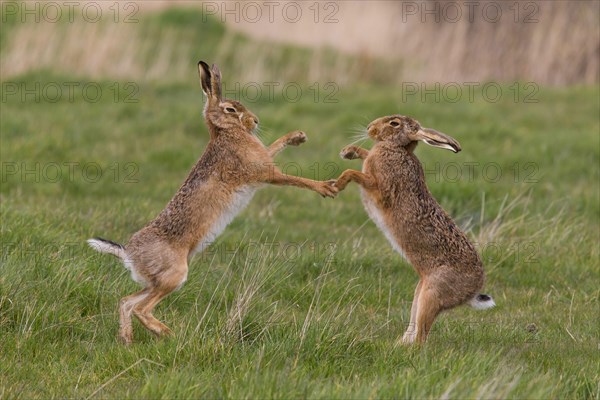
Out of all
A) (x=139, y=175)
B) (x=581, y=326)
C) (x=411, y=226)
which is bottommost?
(x=139, y=175)

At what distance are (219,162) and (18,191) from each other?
369 centimetres

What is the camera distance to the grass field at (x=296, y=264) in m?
4.95

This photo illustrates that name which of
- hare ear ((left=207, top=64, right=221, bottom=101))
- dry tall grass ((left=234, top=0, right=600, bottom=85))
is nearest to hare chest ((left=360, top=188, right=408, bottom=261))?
hare ear ((left=207, top=64, right=221, bottom=101))

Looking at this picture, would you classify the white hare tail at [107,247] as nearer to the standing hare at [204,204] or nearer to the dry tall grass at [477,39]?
the standing hare at [204,204]

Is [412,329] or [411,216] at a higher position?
[411,216]

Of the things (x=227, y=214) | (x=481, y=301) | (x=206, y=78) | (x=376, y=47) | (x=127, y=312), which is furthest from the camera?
(x=376, y=47)

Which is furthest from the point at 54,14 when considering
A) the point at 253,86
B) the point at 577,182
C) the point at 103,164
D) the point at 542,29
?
the point at 577,182

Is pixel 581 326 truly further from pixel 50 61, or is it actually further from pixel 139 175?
pixel 50 61

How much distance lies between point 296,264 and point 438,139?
1.71 meters

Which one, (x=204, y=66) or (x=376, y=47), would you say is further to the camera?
(x=376, y=47)

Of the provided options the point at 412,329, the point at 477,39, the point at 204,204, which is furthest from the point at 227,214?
the point at 477,39

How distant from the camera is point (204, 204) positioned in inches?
231

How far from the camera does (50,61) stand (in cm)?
1462

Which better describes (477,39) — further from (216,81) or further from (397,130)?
(216,81)
